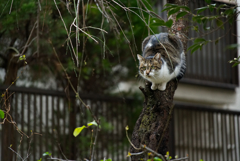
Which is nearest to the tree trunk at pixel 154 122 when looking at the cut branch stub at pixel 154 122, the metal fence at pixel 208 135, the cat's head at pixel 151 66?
the cut branch stub at pixel 154 122

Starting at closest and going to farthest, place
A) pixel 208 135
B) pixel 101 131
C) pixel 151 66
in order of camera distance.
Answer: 1. pixel 151 66
2. pixel 101 131
3. pixel 208 135

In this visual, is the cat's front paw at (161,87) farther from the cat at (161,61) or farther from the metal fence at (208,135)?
the metal fence at (208,135)

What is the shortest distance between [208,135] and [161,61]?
3.49 metres

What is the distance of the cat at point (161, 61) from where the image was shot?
3224 mm

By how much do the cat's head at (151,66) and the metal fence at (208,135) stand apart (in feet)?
8.86

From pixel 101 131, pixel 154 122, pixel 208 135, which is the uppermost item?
pixel 154 122

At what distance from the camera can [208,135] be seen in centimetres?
642

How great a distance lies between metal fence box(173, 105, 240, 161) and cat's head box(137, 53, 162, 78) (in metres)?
2.70

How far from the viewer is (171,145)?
580 centimetres

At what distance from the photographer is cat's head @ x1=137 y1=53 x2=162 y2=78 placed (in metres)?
3.27

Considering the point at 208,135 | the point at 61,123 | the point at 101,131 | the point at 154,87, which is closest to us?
the point at 154,87

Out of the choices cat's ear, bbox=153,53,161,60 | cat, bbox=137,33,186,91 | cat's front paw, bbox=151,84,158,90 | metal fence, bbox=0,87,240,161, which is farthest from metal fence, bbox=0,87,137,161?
cat's front paw, bbox=151,84,158,90

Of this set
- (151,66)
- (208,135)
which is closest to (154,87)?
(151,66)

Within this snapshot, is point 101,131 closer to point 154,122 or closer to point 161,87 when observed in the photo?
point 161,87
